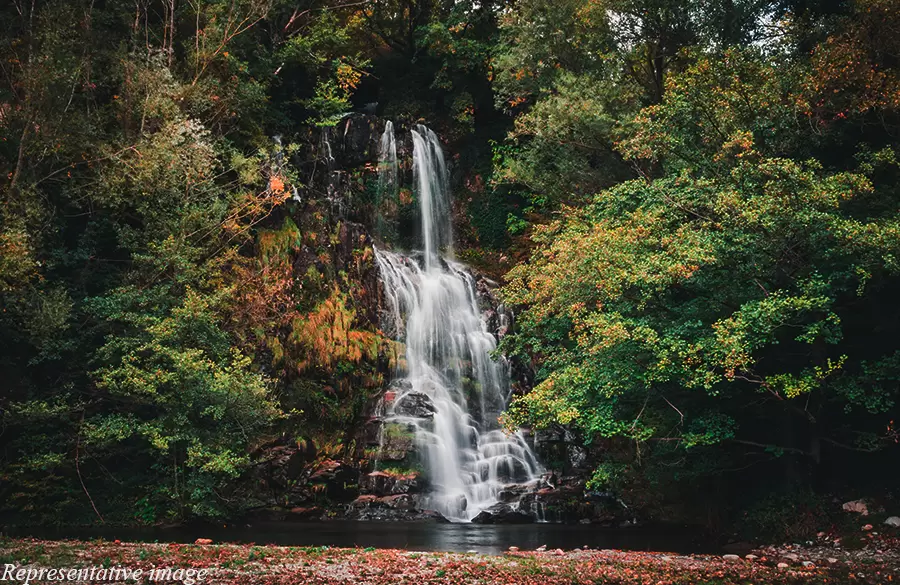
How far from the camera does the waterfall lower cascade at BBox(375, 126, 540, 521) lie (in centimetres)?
2277

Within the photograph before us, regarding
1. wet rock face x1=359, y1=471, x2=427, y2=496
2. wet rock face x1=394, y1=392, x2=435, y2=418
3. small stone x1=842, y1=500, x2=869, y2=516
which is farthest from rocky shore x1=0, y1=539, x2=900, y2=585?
wet rock face x1=394, y1=392, x2=435, y2=418

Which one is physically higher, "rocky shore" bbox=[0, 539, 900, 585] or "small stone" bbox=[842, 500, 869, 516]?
"small stone" bbox=[842, 500, 869, 516]

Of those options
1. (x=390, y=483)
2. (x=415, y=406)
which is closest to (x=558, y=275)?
(x=415, y=406)

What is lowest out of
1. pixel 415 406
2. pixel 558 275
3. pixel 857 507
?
pixel 857 507

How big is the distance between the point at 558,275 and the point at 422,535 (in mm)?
7754

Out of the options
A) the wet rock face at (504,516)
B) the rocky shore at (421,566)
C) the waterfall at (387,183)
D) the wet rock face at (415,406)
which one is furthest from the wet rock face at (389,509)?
the waterfall at (387,183)

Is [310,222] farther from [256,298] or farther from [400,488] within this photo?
[400,488]

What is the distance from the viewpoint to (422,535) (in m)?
17.8

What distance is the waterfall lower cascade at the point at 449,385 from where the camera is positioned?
22766mm

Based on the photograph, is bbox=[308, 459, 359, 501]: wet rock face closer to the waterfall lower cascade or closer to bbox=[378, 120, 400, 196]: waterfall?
the waterfall lower cascade

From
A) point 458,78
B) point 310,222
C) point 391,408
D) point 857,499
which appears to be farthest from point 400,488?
point 458,78

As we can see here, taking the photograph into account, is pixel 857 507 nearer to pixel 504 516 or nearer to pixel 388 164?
pixel 504 516

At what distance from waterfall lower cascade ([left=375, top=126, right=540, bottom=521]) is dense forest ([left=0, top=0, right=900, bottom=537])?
1.44 metres

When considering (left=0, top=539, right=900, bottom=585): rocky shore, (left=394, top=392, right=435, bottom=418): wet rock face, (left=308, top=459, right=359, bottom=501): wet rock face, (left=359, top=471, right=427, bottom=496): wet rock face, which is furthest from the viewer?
(left=394, top=392, right=435, bottom=418): wet rock face
